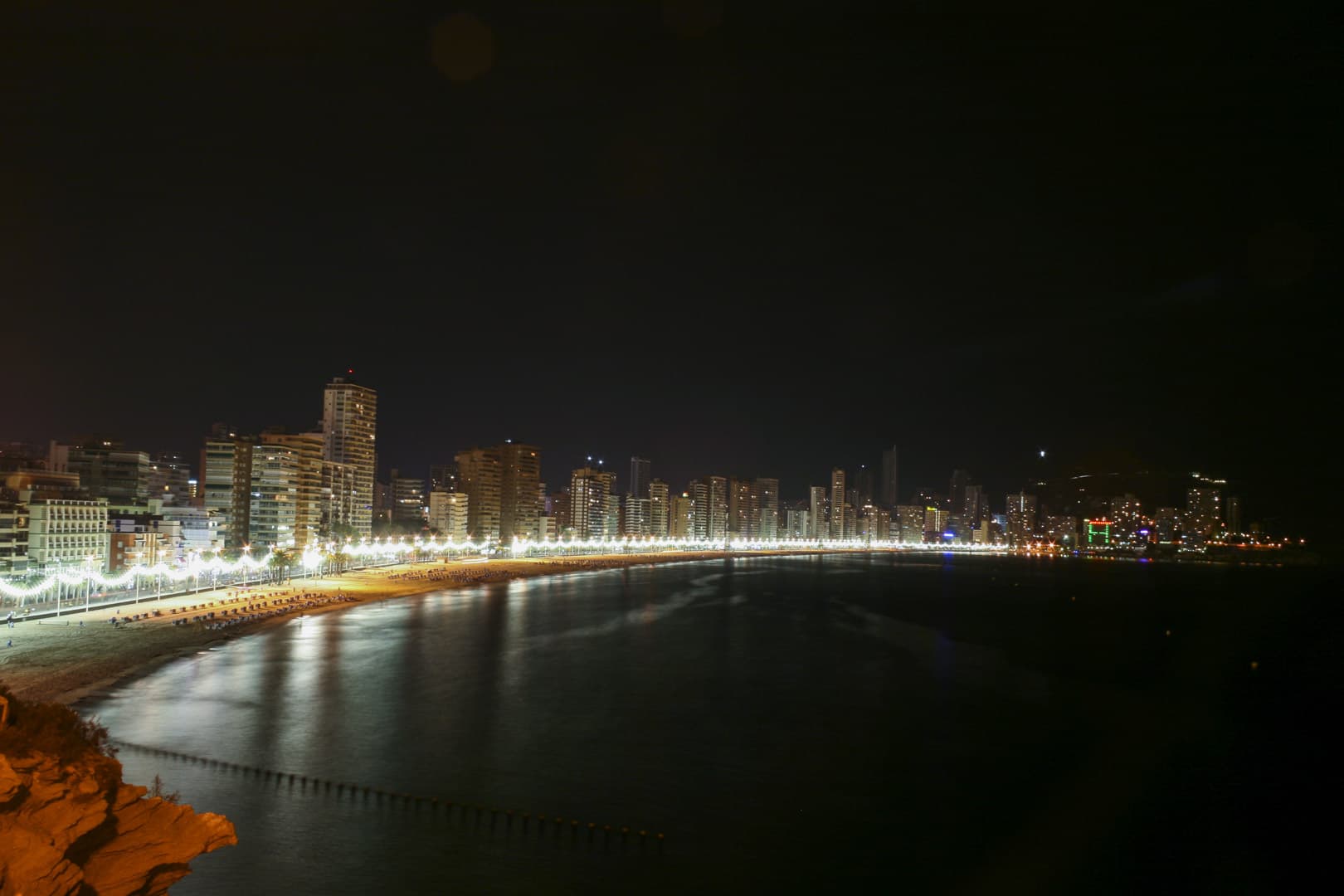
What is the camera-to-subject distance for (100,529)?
149 feet

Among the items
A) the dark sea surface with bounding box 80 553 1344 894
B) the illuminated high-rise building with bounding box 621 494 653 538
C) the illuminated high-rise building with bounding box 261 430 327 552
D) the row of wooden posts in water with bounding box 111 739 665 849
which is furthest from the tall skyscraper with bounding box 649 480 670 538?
the row of wooden posts in water with bounding box 111 739 665 849

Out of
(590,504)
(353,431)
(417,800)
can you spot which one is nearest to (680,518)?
(590,504)

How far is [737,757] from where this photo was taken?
1534 cm

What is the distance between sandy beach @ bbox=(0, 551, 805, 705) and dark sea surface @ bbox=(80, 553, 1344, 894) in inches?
46.9

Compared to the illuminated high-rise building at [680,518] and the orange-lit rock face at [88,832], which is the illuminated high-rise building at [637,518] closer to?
the illuminated high-rise building at [680,518]

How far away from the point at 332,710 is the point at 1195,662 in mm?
28466

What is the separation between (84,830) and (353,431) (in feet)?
309

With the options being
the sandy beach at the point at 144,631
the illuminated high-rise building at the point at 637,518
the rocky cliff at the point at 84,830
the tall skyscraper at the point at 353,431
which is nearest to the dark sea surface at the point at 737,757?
the sandy beach at the point at 144,631

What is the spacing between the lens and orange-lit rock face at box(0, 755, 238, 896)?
3.84 metres

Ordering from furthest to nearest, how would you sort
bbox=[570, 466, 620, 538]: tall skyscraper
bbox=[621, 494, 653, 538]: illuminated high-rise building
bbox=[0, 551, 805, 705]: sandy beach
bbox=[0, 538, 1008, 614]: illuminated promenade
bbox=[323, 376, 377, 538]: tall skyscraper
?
bbox=[621, 494, 653, 538]: illuminated high-rise building → bbox=[570, 466, 620, 538]: tall skyscraper → bbox=[323, 376, 377, 538]: tall skyscraper → bbox=[0, 538, 1008, 614]: illuminated promenade → bbox=[0, 551, 805, 705]: sandy beach

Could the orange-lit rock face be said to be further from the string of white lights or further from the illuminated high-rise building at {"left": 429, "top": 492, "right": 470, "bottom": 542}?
the illuminated high-rise building at {"left": 429, "top": 492, "right": 470, "bottom": 542}

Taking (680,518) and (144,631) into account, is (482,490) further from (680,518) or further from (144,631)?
(144,631)

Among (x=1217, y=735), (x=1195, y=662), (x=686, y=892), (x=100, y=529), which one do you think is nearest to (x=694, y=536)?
(x=100, y=529)

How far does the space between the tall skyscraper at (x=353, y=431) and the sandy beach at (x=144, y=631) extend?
146 feet
